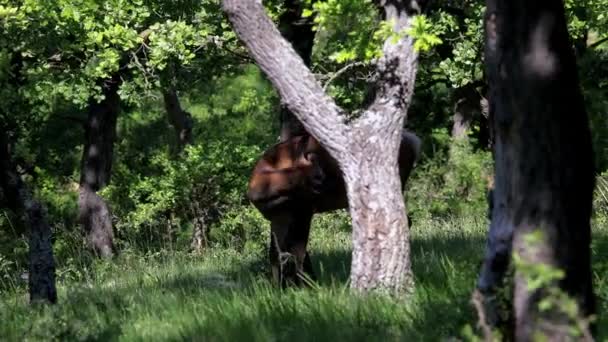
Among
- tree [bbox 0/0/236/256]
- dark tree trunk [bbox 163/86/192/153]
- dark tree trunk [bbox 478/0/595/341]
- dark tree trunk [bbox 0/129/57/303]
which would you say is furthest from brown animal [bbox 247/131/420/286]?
dark tree trunk [bbox 163/86/192/153]

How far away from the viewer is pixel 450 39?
18734 millimetres

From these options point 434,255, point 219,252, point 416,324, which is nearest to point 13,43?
point 219,252

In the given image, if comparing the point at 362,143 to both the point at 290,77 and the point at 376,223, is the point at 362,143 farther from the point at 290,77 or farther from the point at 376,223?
the point at 290,77

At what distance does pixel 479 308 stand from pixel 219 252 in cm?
900

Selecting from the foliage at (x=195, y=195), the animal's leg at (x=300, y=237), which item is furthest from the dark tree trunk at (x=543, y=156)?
the foliage at (x=195, y=195)

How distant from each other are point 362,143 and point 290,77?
78 centimetres

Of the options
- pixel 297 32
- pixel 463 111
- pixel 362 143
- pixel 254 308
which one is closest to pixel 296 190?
pixel 362 143

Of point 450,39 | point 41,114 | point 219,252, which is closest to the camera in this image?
point 219,252

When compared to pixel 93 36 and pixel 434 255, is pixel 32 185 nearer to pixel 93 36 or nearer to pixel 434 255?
pixel 93 36

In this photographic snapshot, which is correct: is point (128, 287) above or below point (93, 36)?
below

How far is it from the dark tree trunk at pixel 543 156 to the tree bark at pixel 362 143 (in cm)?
252

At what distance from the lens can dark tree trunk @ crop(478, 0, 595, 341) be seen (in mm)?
5770

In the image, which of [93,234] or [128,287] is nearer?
[128,287]

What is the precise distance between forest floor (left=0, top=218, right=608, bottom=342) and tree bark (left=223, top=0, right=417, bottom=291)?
294mm
